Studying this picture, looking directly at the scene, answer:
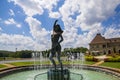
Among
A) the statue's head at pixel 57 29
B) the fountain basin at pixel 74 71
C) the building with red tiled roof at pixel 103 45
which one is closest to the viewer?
the statue's head at pixel 57 29

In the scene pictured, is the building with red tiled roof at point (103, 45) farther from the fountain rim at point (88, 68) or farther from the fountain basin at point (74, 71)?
the fountain basin at point (74, 71)

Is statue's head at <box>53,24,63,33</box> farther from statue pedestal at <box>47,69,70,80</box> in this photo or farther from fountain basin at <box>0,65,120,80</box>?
fountain basin at <box>0,65,120,80</box>

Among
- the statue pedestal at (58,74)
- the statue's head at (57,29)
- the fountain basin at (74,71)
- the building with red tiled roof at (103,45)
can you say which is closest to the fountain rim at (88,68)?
the fountain basin at (74,71)

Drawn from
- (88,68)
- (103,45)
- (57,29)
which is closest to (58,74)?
(57,29)

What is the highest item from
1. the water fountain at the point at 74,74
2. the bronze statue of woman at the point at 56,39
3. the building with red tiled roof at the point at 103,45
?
the building with red tiled roof at the point at 103,45

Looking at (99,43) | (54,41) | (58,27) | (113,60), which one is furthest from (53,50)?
(99,43)

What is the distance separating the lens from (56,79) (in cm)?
1158

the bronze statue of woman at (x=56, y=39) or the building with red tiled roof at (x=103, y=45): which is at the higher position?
the building with red tiled roof at (x=103, y=45)

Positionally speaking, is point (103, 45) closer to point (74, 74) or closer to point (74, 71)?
point (74, 71)

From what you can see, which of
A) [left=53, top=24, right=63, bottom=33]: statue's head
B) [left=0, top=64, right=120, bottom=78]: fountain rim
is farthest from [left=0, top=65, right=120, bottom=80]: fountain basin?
[left=53, top=24, right=63, bottom=33]: statue's head

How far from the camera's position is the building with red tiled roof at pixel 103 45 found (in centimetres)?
6084

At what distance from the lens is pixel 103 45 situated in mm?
62250

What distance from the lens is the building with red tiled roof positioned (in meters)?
60.8

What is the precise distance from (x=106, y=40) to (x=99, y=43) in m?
3.23
